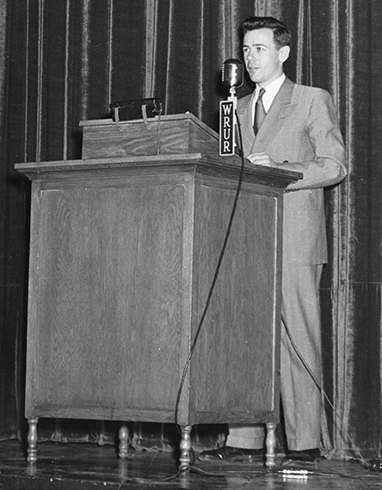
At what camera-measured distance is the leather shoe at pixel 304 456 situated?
3920 millimetres

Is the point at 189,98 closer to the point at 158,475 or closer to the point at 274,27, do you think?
the point at 274,27

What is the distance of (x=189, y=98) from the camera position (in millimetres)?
4707

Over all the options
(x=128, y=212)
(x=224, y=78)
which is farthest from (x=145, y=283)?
(x=224, y=78)

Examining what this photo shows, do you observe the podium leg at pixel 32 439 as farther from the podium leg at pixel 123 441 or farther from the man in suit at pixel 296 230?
the man in suit at pixel 296 230

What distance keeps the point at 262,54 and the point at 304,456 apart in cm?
157

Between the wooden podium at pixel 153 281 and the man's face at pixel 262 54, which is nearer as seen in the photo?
the wooden podium at pixel 153 281

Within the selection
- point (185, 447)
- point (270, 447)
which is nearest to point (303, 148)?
point (270, 447)

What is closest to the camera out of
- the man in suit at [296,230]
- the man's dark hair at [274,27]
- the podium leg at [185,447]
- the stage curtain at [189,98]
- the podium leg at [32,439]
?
the podium leg at [185,447]

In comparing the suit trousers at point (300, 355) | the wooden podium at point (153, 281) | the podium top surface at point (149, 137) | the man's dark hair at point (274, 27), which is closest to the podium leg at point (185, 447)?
the wooden podium at point (153, 281)

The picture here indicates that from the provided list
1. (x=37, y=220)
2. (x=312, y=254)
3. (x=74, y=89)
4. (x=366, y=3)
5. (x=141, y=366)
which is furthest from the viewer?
(x=74, y=89)

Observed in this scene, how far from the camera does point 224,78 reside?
3648 mm

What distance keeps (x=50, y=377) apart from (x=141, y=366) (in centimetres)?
36

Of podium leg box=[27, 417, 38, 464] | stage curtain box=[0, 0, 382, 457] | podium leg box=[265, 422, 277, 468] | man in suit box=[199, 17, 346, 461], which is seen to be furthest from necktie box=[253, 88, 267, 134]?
podium leg box=[27, 417, 38, 464]

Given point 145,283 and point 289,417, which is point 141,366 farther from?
point 289,417
